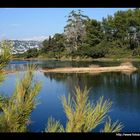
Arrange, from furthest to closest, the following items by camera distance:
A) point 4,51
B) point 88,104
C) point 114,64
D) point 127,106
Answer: point 114,64, point 127,106, point 4,51, point 88,104

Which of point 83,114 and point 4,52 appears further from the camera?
point 4,52

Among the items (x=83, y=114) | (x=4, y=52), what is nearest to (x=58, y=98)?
(x=4, y=52)

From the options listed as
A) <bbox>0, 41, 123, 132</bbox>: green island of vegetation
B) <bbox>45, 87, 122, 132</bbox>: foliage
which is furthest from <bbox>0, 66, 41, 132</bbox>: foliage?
<bbox>45, 87, 122, 132</bbox>: foliage

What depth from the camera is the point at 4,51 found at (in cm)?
112

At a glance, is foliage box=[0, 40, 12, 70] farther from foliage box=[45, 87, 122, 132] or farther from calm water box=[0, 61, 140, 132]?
foliage box=[45, 87, 122, 132]

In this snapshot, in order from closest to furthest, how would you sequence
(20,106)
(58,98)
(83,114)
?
1. (83,114)
2. (20,106)
3. (58,98)

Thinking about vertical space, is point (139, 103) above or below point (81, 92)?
below

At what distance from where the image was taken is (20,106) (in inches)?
40.5

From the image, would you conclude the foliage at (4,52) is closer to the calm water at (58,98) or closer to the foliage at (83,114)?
the calm water at (58,98)

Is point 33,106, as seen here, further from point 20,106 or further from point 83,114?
point 83,114

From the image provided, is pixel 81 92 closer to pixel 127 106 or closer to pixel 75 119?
pixel 75 119
